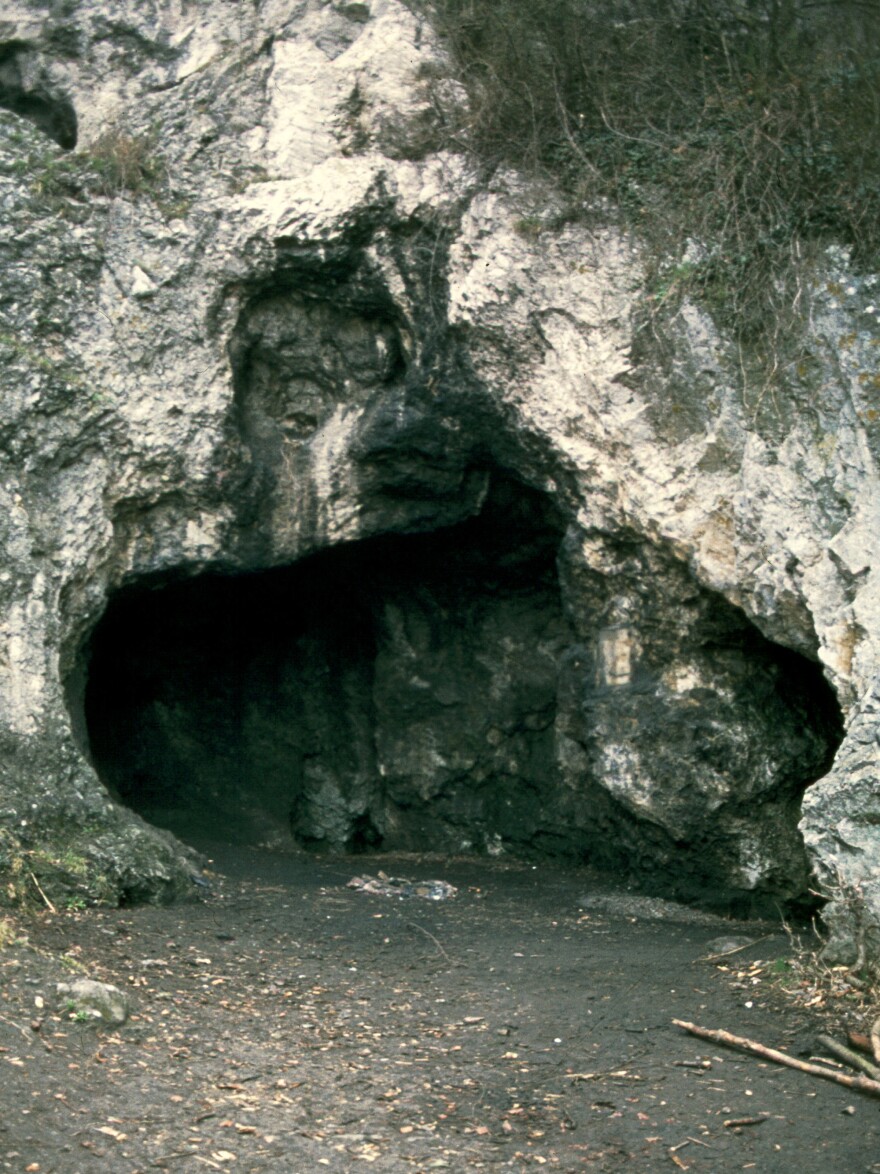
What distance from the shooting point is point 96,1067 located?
406 centimetres

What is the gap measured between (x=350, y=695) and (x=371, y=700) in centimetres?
17

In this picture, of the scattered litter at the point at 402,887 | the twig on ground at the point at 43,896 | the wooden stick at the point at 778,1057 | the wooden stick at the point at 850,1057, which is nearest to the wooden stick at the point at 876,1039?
the wooden stick at the point at 850,1057

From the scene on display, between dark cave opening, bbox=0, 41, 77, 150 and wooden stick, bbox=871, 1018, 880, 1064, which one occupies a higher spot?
dark cave opening, bbox=0, 41, 77, 150

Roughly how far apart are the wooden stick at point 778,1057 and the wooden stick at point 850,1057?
0.07 meters

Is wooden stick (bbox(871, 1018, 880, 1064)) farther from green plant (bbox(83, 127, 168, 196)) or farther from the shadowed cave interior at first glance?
green plant (bbox(83, 127, 168, 196))

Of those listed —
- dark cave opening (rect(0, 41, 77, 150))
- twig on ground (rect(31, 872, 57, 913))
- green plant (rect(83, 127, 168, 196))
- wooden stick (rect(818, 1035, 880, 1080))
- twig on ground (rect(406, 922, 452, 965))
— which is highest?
dark cave opening (rect(0, 41, 77, 150))

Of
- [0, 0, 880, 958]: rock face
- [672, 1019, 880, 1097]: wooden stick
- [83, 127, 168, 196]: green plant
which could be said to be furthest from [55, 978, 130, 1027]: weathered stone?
[83, 127, 168, 196]: green plant

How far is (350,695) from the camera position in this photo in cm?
966

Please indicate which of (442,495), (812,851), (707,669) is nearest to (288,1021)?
(812,851)

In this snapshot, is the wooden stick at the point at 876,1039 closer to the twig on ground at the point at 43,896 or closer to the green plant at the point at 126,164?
the twig on ground at the point at 43,896

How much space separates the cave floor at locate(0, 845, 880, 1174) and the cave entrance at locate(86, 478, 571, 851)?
2527 mm

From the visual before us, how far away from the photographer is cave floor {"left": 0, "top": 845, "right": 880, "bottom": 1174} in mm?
3730

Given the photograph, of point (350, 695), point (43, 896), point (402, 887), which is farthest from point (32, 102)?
point (402, 887)

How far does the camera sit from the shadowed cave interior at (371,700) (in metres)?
8.77
